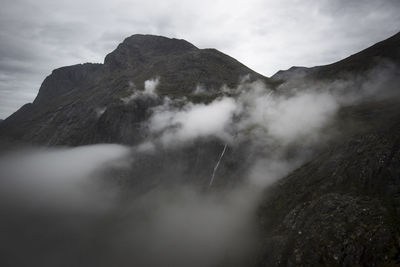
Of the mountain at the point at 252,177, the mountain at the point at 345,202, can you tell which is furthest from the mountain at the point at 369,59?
the mountain at the point at 345,202

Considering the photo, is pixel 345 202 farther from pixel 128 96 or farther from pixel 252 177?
pixel 128 96

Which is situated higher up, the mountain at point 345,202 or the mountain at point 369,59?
the mountain at point 369,59

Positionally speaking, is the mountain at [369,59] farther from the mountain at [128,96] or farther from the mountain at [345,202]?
the mountain at [128,96]

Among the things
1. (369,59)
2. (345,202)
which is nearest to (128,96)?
(369,59)

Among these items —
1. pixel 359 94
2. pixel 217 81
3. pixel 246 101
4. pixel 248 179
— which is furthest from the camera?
pixel 217 81

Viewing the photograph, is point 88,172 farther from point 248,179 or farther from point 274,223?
point 274,223

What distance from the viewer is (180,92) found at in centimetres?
12875

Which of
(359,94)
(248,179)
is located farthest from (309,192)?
(359,94)

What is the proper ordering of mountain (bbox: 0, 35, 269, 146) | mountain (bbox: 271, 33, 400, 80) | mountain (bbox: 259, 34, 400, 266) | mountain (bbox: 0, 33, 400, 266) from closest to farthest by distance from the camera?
mountain (bbox: 259, 34, 400, 266) → mountain (bbox: 0, 33, 400, 266) → mountain (bbox: 271, 33, 400, 80) → mountain (bbox: 0, 35, 269, 146)

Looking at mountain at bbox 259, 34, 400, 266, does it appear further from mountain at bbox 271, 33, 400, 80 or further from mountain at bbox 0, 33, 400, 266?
mountain at bbox 271, 33, 400, 80

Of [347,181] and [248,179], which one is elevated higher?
[347,181]

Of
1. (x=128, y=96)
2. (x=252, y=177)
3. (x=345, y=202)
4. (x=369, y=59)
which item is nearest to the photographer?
(x=345, y=202)

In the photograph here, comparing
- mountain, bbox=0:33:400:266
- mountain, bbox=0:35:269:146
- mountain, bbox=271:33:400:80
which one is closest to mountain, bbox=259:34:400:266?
mountain, bbox=0:33:400:266

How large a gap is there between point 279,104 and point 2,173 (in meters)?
182
